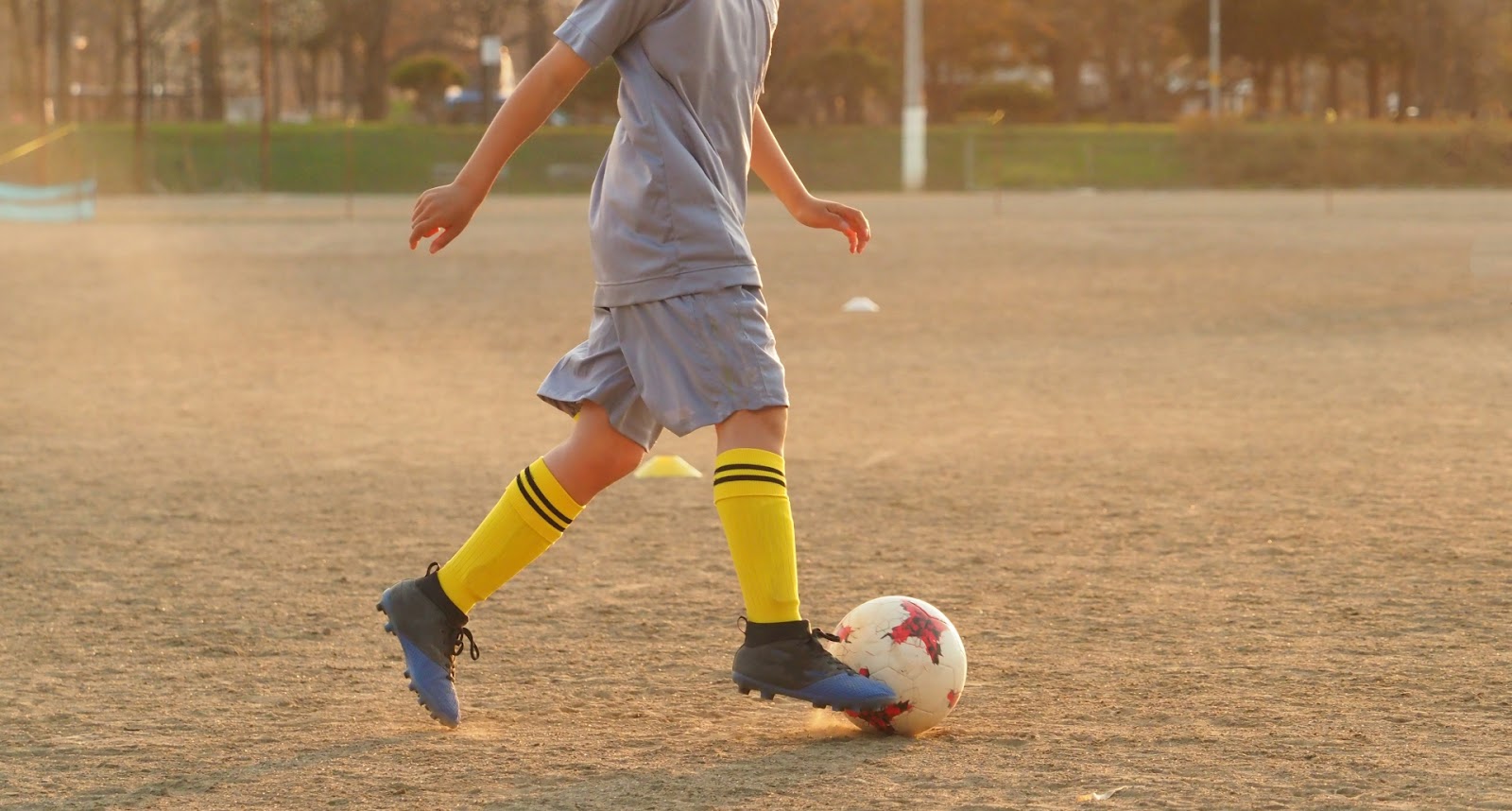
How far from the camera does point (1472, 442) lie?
837cm

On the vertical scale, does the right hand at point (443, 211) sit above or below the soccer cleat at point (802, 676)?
above

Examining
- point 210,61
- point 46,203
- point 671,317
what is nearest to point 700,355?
point 671,317

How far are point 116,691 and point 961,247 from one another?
1920 cm

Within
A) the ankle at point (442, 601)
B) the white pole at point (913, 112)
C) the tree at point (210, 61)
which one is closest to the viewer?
the ankle at point (442, 601)

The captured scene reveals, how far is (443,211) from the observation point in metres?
3.82

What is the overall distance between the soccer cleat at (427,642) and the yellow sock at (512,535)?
5cm

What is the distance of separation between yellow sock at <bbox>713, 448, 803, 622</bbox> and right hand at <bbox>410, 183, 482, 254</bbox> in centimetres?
66

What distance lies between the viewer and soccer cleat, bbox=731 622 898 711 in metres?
3.88

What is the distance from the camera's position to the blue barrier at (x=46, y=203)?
31.5 meters

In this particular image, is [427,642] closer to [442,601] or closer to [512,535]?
[442,601]

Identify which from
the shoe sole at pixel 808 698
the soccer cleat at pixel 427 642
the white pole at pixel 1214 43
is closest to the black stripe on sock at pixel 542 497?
the soccer cleat at pixel 427 642

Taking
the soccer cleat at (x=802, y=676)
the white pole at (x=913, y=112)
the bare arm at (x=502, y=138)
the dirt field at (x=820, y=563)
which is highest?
the white pole at (x=913, y=112)

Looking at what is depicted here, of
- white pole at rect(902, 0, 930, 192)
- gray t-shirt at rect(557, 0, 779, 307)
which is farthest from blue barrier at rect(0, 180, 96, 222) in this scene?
gray t-shirt at rect(557, 0, 779, 307)

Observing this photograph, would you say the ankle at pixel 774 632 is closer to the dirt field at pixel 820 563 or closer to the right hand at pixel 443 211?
the dirt field at pixel 820 563
